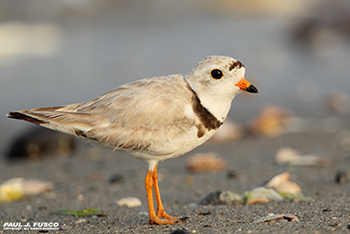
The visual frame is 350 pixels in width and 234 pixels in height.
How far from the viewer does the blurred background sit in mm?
10992

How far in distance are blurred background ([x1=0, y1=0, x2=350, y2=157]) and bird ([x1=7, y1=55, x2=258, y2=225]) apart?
207 inches

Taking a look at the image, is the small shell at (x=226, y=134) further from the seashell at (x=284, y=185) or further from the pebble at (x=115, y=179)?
the seashell at (x=284, y=185)

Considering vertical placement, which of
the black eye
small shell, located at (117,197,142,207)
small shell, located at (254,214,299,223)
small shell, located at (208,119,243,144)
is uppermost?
small shell, located at (208,119,243,144)

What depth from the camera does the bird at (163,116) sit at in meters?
3.53

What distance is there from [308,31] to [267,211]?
14.5m

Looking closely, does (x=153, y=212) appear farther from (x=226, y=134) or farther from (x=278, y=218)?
(x=226, y=134)

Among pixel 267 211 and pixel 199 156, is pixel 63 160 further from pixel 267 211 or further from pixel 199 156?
pixel 267 211

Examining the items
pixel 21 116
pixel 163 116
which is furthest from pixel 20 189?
pixel 163 116

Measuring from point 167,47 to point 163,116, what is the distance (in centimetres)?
1228

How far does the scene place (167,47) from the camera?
51.1 feet

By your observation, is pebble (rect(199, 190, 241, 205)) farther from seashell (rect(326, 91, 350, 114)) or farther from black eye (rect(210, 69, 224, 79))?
seashell (rect(326, 91, 350, 114))

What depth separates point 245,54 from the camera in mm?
14289

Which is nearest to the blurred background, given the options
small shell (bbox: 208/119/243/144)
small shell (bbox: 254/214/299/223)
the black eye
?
small shell (bbox: 208/119/243/144)

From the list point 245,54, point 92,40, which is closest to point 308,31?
point 245,54
